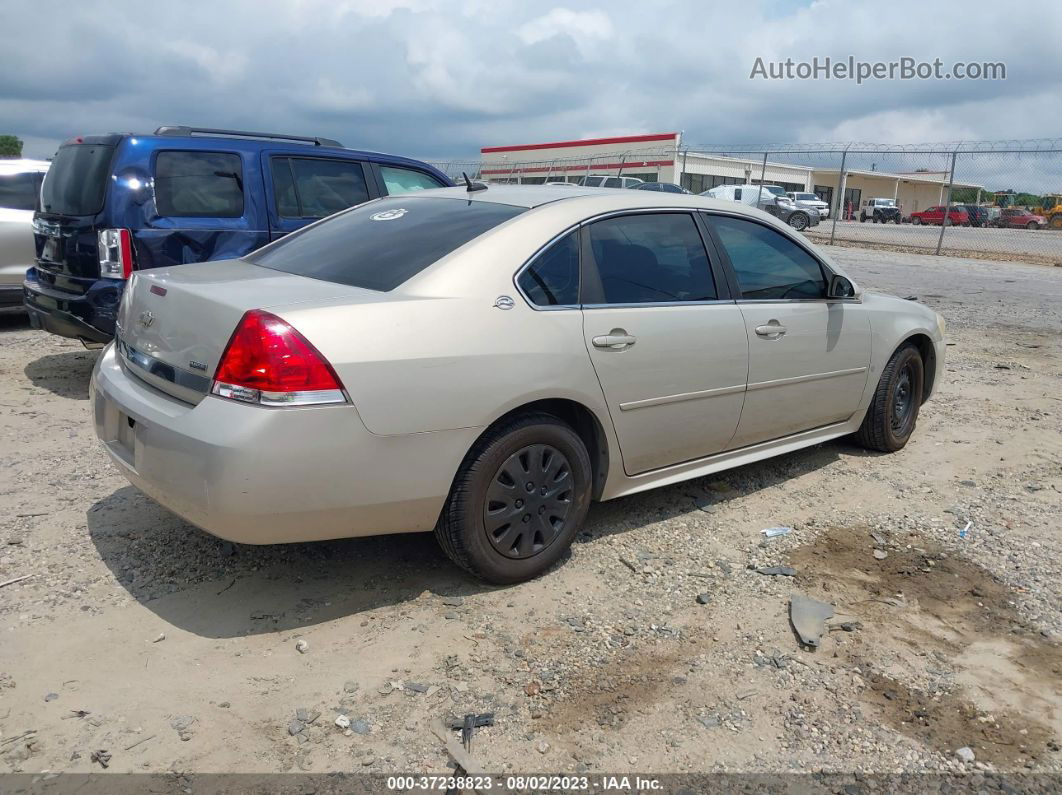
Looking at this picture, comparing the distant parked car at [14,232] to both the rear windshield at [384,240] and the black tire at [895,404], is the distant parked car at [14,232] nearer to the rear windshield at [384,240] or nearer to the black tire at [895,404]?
the rear windshield at [384,240]

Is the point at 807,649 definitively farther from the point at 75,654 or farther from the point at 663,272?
the point at 75,654

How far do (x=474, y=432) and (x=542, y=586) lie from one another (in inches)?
31.8

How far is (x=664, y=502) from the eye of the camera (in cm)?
461

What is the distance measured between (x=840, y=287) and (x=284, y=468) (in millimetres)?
3327

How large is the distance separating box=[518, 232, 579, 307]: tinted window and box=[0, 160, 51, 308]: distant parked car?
21.8 feet

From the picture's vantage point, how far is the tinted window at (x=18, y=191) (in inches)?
332

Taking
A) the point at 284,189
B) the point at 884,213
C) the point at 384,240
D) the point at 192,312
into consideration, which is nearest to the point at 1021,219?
the point at 884,213

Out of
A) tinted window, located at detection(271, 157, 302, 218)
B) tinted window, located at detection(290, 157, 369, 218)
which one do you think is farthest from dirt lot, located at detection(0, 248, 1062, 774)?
tinted window, located at detection(290, 157, 369, 218)

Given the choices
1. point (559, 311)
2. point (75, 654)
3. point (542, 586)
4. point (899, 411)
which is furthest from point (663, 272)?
point (75, 654)

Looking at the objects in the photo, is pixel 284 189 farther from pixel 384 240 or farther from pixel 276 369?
pixel 276 369

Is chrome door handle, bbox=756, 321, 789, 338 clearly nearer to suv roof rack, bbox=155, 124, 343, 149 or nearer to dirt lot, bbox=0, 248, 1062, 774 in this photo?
dirt lot, bbox=0, 248, 1062, 774

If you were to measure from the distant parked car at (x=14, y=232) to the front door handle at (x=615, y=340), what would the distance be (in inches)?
270

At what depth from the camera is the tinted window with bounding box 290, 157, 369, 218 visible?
6.85 meters

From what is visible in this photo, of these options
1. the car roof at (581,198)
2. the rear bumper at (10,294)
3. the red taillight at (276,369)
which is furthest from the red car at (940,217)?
the red taillight at (276,369)
